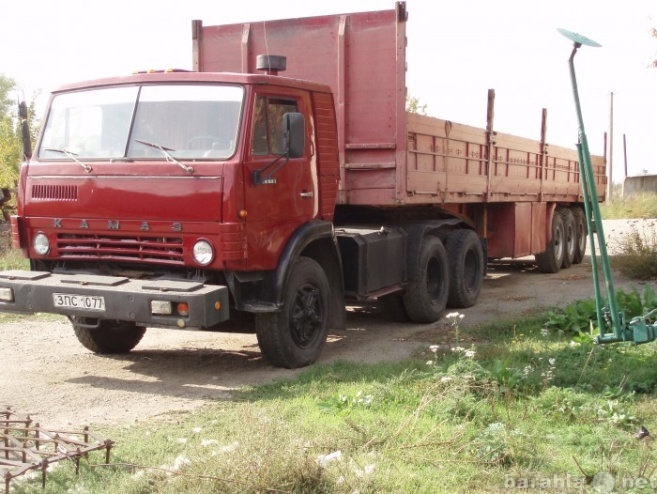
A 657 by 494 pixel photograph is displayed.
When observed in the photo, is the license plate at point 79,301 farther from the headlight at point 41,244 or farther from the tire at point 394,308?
the tire at point 394,308

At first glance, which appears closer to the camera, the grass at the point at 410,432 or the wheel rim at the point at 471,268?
the grass at the point at 410,432

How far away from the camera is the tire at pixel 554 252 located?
14758 millimetres

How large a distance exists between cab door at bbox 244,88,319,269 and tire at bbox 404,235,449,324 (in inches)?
91.5

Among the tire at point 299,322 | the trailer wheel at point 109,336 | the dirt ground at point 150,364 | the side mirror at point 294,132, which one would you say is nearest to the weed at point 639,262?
the dirt ground at point 150,364

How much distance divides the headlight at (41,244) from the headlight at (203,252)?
4.69ft

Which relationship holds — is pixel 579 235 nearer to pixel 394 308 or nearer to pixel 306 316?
pixel 394 308

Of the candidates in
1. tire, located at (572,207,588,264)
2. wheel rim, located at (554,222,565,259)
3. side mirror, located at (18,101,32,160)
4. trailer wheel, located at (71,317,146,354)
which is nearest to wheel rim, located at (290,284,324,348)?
trailer wheel, located at (71,317,146,354)

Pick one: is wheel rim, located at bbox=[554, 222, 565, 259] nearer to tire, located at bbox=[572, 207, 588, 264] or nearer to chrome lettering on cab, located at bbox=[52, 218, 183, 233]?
tire, located at bbox=[572, 207, 588, 264]

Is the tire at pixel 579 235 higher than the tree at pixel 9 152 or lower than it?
lower

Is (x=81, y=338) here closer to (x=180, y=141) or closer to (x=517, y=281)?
(x=180, y=141)

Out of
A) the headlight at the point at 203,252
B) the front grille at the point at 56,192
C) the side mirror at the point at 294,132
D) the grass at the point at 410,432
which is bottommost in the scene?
the grass at the point at 410,432

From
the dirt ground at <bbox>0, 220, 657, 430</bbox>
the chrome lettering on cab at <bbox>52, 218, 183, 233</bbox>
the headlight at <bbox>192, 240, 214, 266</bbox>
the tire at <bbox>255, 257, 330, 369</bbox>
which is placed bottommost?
the dirt ground at <bbox>0, 220, 657, 430</bbox>

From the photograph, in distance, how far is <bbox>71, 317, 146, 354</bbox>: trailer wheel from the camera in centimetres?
777

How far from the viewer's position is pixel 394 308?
9688mm
